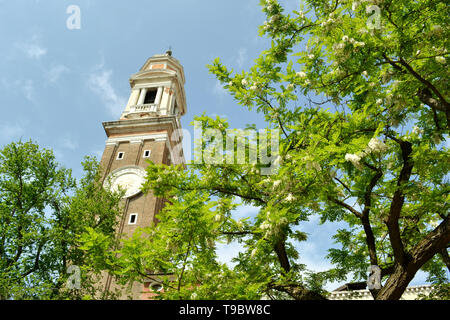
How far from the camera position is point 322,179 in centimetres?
808

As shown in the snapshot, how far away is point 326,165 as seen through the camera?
26.7ft

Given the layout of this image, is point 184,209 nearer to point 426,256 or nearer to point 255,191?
point 255,191

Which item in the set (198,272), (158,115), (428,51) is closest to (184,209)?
(198,272)

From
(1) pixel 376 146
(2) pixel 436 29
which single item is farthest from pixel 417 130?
(1) pixel 376 146

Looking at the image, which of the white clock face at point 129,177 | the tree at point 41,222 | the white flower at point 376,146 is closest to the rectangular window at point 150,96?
the white clock face at point 129,177

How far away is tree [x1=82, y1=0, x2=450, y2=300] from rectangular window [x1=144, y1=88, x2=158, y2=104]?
3297 centimetres

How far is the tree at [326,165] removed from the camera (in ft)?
25.6

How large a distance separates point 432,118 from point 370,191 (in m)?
3.44

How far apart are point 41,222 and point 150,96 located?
88.3 ft

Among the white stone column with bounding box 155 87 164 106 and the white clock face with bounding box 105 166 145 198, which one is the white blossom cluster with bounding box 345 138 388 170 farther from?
the white stone column with bounding box 155 87 164 106

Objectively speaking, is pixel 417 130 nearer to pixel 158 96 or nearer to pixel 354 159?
pixel 354 159

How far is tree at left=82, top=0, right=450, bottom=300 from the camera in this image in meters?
7.81

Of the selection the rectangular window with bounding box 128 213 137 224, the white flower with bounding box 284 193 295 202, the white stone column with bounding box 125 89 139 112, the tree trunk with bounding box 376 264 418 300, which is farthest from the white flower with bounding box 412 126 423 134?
the white stone column with bounding box 125 89 139 112
